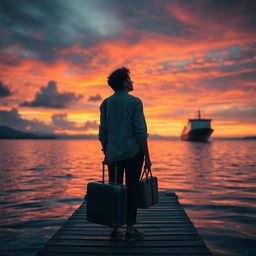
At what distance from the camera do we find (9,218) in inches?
292

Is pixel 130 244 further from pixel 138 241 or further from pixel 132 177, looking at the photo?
pixel 132 177

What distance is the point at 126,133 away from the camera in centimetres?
371

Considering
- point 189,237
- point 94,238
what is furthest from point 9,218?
point 189,237

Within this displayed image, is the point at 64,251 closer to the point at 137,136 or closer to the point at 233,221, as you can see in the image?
the point at 137,136

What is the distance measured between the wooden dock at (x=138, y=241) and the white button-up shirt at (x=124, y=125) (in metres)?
1.27

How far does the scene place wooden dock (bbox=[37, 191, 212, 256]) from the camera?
351 centimetres

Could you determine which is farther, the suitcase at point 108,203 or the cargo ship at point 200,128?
the cargo ship at point 200,128

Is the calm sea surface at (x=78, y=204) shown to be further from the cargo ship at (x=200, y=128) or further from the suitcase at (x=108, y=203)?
the cargo ship at (x=200, y=128)

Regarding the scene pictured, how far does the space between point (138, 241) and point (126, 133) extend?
1.67 m

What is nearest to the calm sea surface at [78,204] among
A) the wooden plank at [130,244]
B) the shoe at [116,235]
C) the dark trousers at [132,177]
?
the wooden plank at [130,244]

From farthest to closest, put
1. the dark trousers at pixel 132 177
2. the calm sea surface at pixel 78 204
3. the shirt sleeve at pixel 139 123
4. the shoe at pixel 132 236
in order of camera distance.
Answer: the calm sea surface at pixel 78 204 < the shoe at pixel 132 236 < the dark trousers at pixel 132 177 < the shirt sleeve at pixel 139 123

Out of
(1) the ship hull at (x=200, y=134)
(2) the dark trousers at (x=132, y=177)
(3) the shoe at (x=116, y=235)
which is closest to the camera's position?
(2) the dark trousers at (x=132, y=177)

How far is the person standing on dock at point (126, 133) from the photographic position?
3.68m

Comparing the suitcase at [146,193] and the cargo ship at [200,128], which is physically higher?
the cargo ship at [200,128]
